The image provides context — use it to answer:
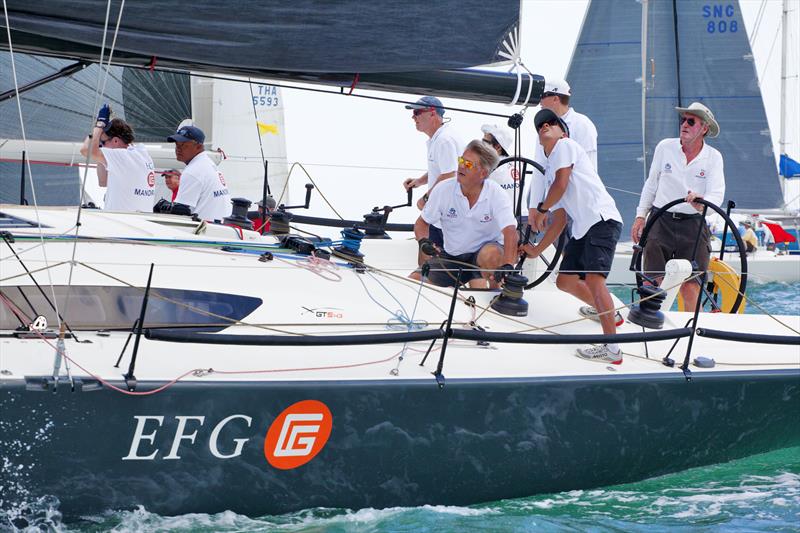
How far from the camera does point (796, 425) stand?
15.9 ft

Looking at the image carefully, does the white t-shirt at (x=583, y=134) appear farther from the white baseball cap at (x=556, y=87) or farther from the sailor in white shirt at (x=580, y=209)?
the sailor in white shirt at (x=580, y=209)

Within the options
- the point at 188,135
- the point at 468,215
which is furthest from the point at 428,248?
the point at 188,135

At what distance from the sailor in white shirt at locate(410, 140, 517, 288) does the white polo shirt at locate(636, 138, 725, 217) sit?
1.41m

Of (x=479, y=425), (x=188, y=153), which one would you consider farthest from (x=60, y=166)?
(x=479, y=425)

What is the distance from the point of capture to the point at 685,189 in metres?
6.22

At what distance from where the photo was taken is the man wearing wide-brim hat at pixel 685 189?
6.09m

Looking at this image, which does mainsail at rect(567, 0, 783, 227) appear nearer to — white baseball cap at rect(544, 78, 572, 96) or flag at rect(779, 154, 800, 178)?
flag at rect(779, 154, 800, 178)

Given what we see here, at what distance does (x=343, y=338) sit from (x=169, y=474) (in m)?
0.76

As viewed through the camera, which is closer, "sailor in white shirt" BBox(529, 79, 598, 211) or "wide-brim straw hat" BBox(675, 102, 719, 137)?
"sailor in white shirt" BBox(529, 79, 598, 211)

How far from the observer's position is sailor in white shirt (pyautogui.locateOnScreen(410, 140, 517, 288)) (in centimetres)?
506

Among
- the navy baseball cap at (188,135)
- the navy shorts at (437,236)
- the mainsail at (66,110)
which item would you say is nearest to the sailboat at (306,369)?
the navy shorts at (437,236)

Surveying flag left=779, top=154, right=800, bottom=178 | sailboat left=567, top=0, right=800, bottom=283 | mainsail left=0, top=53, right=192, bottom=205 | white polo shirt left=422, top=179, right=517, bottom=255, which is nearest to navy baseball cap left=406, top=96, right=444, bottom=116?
white polo shirt left=422, top=179, right=517, bottom=255

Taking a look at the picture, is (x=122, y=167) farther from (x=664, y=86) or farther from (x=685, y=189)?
(x=664, y=86)

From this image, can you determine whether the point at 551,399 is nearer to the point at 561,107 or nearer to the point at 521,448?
the point at 521,448
